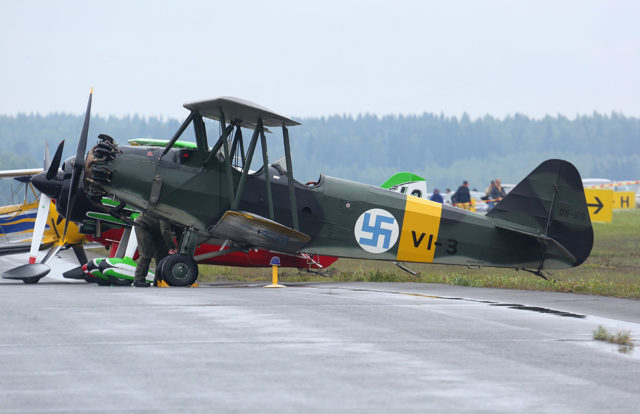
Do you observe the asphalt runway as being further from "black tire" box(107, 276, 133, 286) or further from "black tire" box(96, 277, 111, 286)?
"black tire" box(96, 277, 111, 286)

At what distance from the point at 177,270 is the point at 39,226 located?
449 cm

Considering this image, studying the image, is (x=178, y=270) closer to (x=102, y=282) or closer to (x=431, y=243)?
(x=102, y=282)

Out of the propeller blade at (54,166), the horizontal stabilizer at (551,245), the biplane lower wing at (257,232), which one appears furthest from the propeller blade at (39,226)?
the horizontal stabilizer at (551,245)

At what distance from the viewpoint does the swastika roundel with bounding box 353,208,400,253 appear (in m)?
16.2

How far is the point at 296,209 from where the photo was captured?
1566 cm

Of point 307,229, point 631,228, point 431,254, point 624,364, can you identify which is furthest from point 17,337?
point 631,228

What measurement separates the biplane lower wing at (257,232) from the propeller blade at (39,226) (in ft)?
14.3

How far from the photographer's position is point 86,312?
10242 mm

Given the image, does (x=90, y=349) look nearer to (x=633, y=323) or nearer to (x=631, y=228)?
(x=633, y=323)

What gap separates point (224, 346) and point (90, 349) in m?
1.08

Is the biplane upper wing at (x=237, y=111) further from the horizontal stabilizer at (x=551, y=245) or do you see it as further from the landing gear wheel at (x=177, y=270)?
the horizontal stabilizer at (x=551, y=245)

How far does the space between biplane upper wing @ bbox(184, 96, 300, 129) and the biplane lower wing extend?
1.52 meters

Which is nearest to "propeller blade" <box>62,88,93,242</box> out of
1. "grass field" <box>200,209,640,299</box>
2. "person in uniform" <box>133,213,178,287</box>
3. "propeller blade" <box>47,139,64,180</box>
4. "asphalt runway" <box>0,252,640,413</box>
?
"propeller blade" <box>47,139,64,180</box>

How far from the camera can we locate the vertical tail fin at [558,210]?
1658 cm
